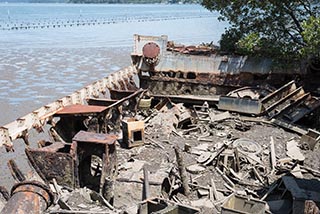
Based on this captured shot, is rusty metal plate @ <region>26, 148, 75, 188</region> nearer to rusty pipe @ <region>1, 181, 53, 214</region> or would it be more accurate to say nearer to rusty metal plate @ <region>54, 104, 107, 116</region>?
rusty pipe @ <region>1, 181, 53, 214</region>

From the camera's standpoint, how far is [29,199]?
6980 mm

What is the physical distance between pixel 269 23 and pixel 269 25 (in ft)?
0.29

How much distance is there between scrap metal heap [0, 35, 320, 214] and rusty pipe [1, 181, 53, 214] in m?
0.02

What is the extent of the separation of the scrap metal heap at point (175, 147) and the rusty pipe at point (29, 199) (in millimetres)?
21

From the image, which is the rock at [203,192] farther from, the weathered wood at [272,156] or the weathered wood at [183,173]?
the weathered wood at [272,156]

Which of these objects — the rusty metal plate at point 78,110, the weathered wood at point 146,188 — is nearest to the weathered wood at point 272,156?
the weathered wood at point 146,188

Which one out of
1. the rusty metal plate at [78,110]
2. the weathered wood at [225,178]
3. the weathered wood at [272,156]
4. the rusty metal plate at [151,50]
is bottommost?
the weathered wood at [225,178]

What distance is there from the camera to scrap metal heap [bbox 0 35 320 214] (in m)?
7.88

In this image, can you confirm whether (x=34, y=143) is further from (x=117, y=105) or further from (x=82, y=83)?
(x=82, y=83)

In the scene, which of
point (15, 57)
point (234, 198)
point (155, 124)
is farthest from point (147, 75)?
point (15, 57)

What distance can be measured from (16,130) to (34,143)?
3.73m

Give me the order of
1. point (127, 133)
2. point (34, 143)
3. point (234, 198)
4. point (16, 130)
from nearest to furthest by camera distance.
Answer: point (234, 198) < point (16, 130) < point (127, 133) < point (34, 143)

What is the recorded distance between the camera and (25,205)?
6840mm

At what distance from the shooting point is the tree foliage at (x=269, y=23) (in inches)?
620
